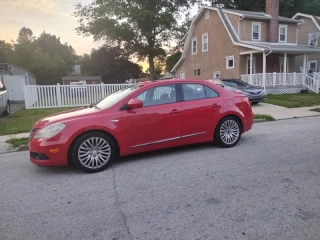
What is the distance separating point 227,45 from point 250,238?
20.8 m

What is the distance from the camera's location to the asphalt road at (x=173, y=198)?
8.80 ft

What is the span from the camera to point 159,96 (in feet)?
16.5

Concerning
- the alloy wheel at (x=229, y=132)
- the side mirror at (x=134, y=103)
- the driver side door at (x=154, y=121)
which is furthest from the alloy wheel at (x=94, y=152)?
the alloy wheel at (x=229, y=132)

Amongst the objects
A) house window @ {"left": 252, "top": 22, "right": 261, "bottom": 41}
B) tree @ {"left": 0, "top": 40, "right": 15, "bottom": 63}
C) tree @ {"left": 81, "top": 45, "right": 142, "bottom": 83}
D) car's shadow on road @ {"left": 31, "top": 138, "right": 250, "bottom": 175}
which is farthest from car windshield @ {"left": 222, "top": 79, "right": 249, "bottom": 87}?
tree @ {"left": 0, "top": 40, "right": 15, "bottom": 63}

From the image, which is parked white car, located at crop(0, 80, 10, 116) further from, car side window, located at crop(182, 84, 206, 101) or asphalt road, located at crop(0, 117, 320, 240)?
car side window, located at crop(182, 84, 206, 101)

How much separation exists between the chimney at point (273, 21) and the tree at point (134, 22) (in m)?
12.5

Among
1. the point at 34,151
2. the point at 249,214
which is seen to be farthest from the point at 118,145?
the point at 249,214

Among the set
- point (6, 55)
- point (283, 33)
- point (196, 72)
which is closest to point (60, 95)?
point (196, 72)

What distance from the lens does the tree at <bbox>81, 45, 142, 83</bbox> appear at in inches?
1791

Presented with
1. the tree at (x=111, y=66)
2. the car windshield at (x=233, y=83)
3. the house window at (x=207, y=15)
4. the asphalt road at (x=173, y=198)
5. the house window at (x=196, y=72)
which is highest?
the house window at (x=207, y=15)

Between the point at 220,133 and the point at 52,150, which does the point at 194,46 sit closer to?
the point at 220,133

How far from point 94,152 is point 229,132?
3.05m

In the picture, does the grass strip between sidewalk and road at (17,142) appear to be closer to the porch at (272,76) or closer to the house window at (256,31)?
the porch at (272,76)

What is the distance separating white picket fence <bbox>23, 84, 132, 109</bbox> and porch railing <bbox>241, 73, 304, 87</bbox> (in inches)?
409
